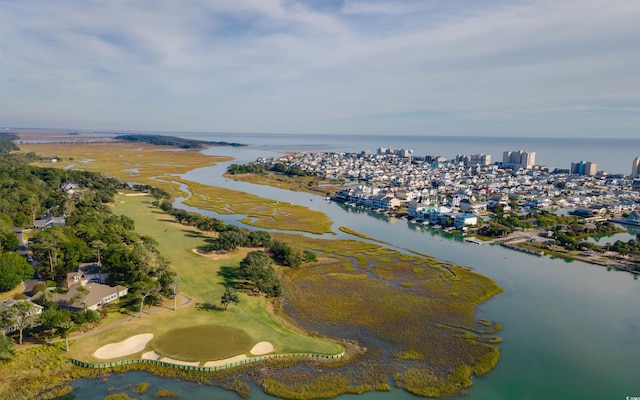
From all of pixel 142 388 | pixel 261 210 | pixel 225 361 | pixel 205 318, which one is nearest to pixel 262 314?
pixel 205 318

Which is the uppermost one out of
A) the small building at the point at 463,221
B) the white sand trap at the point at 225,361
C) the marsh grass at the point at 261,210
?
the small building at the point at 463,221

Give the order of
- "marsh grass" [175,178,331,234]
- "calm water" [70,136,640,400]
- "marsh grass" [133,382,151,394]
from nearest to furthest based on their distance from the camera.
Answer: "marsh grass" [133,382,151,394], "calm water" [70,136,640,400], "marsh grass" [175,178,331,234]

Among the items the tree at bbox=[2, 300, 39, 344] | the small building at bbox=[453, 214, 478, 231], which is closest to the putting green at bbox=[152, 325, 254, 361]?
the tree at bbox=[2, 300, 39, 344]

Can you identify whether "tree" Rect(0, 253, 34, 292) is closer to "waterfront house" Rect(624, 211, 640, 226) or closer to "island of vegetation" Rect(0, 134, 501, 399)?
"island of vegetation" Rect(0, 134, 501, 399)

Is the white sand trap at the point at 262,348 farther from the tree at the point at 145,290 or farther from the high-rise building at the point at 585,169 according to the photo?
the high-rise building at the point at 585,169

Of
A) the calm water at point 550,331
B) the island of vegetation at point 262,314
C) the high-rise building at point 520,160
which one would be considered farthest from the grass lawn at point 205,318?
the high-rise building at point 520,160

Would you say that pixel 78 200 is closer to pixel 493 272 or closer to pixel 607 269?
pixel 493 272

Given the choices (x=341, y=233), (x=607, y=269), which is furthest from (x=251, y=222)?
(x=607, y=269)
